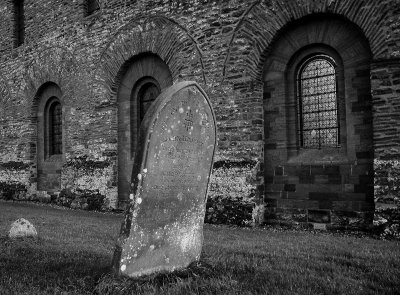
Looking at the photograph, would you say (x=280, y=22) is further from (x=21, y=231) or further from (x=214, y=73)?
(x=21, y=231)

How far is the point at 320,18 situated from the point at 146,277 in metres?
7.29

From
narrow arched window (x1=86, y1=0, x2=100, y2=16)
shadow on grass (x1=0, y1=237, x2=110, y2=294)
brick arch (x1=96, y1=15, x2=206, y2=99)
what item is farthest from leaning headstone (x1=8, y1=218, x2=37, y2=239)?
narrow arched window (x1=86, y1=0, x2=100, y2=16)

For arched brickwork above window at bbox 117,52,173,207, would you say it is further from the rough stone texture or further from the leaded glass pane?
the leaded glass pane

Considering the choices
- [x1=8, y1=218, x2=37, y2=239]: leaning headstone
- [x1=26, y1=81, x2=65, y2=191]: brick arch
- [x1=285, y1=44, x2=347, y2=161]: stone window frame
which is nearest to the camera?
[x1=8, y1=218, x2=37, y2=239]: leaning headstone

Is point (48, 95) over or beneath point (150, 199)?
over

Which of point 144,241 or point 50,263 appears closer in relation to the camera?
point 144,241

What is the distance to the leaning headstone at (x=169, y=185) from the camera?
3.99m

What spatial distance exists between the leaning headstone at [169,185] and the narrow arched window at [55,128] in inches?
474

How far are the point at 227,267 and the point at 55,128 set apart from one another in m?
12.6

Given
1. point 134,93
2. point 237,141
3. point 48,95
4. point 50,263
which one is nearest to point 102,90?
point 134,93

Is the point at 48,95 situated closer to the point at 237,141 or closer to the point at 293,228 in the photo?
the point at 237,141

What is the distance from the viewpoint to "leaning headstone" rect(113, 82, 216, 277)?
3986 millimetres

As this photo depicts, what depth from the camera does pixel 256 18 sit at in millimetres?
9625

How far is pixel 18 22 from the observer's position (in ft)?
55.3
